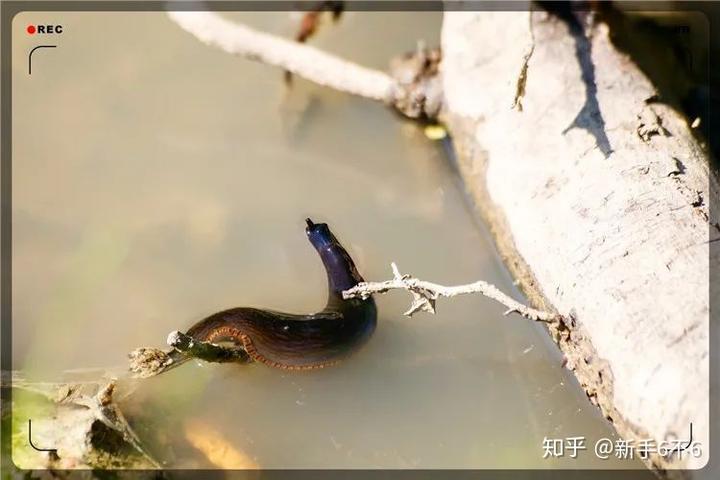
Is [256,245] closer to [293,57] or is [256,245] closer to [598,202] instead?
[293,57]

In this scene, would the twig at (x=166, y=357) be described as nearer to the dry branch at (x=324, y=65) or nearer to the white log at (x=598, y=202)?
the white log at (x=598, y=202)

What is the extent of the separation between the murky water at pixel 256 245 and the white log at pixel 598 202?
0.35 meters

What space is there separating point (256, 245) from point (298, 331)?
0.60 meters

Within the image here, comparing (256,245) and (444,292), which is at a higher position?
(444,292)

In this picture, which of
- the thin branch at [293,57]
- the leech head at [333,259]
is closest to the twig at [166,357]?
the leech head at [333,259]

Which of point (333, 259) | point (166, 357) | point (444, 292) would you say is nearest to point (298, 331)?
point (333, 259)

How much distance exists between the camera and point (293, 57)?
3.76 meters

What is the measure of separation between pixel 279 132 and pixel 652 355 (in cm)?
217

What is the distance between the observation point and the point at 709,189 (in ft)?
9.27

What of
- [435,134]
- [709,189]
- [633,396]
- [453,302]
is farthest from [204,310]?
[709,189]

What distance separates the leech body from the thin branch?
1004 millimetres

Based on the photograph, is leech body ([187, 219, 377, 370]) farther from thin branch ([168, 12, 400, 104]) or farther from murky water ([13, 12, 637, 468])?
thin branch ([168, 12, 400, 104])

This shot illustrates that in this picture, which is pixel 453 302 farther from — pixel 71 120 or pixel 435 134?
pixel 71 120

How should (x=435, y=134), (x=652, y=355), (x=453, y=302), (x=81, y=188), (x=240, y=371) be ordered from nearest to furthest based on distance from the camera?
(x=652, y=355)
(x=240, y=371)
(x=453, y=302)
(x=81, y=188)
(x=435, y=134)
